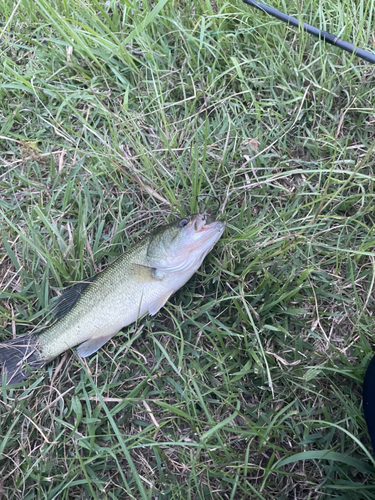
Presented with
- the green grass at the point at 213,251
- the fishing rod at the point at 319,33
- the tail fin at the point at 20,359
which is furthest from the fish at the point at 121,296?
the fishing rod at the point at 319,33

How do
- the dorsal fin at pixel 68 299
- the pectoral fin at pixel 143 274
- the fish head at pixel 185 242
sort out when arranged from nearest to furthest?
the fish head at pixel 185 242, the pectoral fin at pixel 143 274, the dorsal fin at pixel 68 299

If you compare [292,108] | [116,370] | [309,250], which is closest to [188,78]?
[292,108]

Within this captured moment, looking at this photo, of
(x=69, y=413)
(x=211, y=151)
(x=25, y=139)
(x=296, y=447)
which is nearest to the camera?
(x=296, y=447)

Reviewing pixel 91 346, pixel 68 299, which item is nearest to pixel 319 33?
pixel 68 299

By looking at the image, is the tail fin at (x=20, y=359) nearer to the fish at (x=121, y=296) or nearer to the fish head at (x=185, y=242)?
the fish at (x=121, y=296)

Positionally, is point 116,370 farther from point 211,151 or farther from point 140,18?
point 140,18

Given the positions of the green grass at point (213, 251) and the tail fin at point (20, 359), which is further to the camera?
the tail fin at point (20, 359)

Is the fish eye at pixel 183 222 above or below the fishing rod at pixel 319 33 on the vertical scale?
below

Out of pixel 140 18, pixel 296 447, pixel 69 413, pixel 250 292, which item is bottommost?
pixel 296 447
